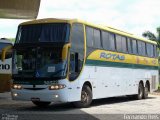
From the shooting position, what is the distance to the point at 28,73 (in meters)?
16.5

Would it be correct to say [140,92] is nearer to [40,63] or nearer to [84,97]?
[84,97]

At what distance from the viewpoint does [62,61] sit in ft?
52.7

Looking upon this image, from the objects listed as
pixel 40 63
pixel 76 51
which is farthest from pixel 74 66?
pixel 40 63

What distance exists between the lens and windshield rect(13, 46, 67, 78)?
1608cm

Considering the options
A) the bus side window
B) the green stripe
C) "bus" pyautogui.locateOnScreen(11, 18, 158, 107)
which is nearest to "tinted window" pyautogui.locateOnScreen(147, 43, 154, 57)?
the green stripe

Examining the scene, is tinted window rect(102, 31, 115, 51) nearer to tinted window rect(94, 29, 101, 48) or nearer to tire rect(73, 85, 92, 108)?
tinted window rect(94, 29, 101, 48)

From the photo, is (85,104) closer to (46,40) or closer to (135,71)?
(46,40)

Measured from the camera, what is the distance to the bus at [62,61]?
52.9 ft

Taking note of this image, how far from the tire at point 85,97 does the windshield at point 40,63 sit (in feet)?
5.97

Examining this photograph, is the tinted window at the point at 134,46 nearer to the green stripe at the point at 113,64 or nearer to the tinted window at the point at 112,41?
the green stripe at the point at 113,64

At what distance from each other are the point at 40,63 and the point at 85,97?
253 cm

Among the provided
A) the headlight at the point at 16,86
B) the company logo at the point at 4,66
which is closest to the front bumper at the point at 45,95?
the headlight at the point at 16,86

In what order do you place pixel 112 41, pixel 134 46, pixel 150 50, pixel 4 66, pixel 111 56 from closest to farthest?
1. pixel 111 56
2. pixel 112 41
3. pixel 4 66
4. pixel 134 46
5. pixel 150 50

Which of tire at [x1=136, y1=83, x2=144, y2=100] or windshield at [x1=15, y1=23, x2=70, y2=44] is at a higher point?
windshield at [x1=15, y1=23, x2=70, y2=44]
